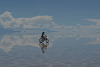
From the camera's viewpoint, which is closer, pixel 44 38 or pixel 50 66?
pixel 50 66

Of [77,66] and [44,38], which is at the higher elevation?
[44,38]

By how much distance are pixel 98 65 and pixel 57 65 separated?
2.99m

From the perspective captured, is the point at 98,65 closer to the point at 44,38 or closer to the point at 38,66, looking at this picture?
the point at 38,66

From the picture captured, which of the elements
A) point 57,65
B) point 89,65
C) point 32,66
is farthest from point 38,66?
point 89,65

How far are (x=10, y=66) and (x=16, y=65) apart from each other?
0.54 m

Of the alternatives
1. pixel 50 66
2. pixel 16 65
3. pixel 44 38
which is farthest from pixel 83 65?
pixel 44 38

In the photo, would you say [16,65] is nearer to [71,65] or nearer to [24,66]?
[24,66]

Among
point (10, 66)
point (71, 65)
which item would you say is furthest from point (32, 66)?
point (71, 65)

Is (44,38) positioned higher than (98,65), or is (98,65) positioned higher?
(44,38)

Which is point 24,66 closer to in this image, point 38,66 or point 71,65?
point 38,66

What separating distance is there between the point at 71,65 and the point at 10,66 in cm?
445

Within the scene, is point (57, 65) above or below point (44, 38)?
below

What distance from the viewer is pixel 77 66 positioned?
14695 mm

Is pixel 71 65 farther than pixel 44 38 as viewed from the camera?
No
